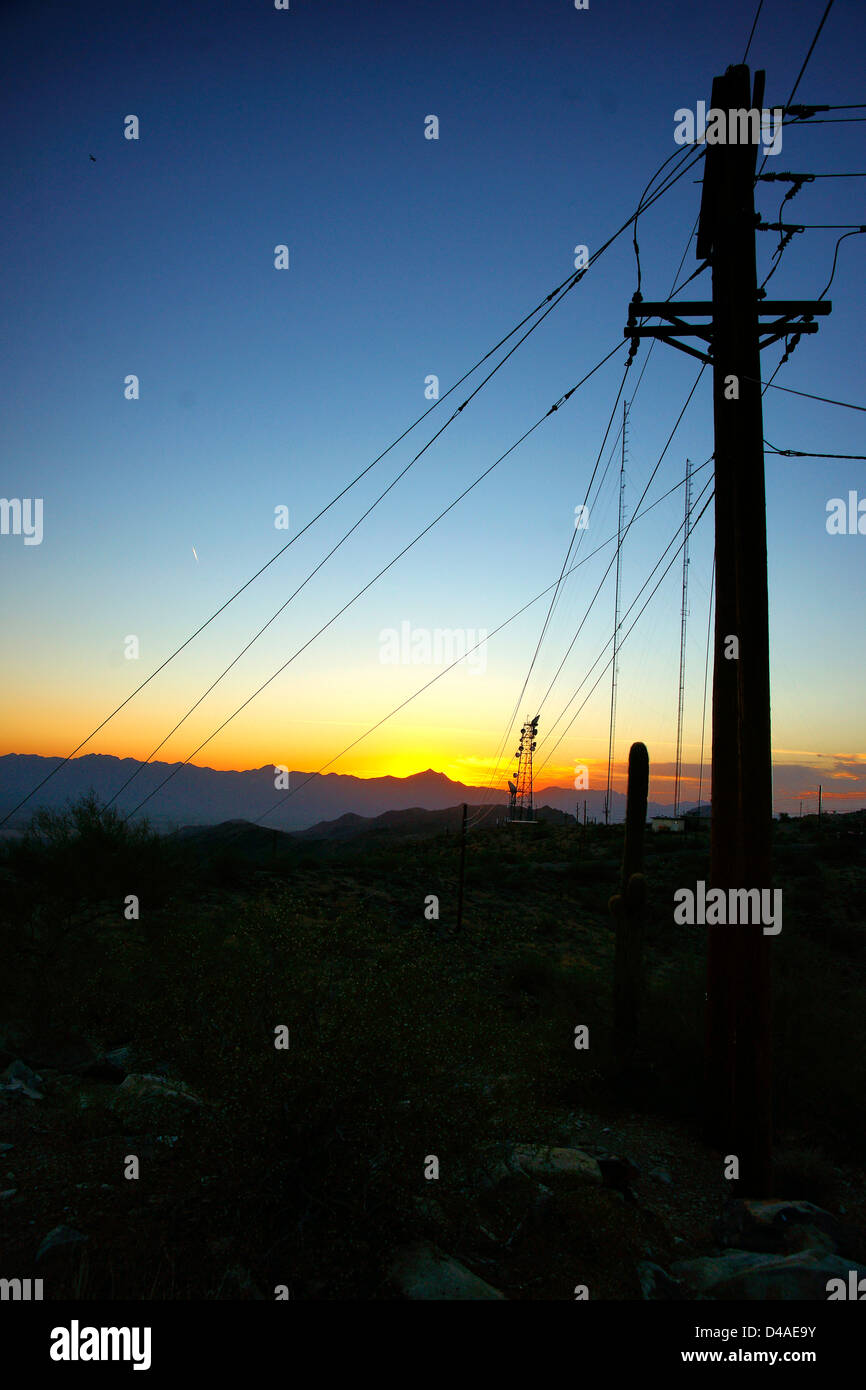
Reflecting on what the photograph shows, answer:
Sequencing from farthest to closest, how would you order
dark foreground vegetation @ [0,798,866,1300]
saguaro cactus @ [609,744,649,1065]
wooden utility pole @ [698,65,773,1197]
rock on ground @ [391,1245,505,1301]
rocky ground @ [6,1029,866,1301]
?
1. saguaro cactus @ [609,744,649,1065]
2. wooden utility pole @ [698,65,773,1197]
3. dark foreground vegetation @ [0,798,866,1300]
4. rocky ground @ [6,1029,866,1301]
5. rock on ground @ [391,1245,505,1301]

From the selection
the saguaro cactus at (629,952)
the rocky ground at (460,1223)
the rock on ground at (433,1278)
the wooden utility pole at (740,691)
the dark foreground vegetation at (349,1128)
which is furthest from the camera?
the saguaro cactus at (629,952)

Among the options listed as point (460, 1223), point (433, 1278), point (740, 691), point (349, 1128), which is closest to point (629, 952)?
point (740, 691)

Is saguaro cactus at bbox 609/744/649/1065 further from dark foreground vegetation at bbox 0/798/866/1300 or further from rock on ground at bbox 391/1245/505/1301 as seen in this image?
rock on ground at bbox 391/1245/505/1301

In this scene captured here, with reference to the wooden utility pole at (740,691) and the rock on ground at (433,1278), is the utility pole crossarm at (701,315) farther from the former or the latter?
the rock on ground at (433,1278)

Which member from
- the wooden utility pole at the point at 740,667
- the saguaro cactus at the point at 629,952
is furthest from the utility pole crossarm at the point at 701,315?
the saguaro cactus at the point at 629,952

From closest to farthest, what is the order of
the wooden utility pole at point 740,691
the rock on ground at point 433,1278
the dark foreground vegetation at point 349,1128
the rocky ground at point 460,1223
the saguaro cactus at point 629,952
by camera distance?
the rock on ground at point 433,1278 → the rocky ground at point 460,1223 → the dark foreground vegetation at point 349,1128 → the wooden utility pole at point 740,691 → the saguaro cactus at point 629,952

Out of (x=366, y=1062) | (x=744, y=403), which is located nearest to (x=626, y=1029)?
(x=366, y=1062)

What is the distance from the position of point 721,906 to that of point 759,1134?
7.29 feet

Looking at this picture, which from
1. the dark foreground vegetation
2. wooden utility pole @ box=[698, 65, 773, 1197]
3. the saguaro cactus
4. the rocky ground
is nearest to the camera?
the rocky ground

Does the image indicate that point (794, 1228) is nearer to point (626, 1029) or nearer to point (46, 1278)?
point (626, 1029)

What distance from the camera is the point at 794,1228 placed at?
6379mm

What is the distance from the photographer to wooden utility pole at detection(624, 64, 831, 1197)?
24.8 feet

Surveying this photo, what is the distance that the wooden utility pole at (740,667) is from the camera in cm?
756

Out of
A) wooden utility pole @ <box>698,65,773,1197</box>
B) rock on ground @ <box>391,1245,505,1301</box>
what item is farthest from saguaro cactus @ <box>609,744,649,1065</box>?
rock on ground @ <box>391,1245,505,1301</box>
